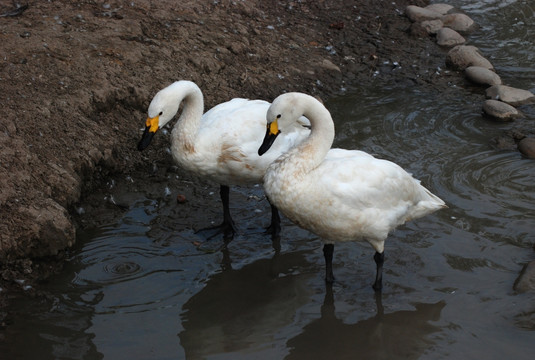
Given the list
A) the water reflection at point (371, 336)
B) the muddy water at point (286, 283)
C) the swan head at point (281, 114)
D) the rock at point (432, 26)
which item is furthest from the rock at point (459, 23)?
the water reflection at point (371, 336)

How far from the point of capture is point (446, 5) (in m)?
11.7

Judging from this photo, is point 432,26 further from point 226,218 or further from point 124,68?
point 226,218

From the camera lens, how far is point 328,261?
5574mm

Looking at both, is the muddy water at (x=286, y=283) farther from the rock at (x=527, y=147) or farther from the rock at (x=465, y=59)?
the rock at (x=465, y=59)

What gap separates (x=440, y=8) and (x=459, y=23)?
2.11 ft

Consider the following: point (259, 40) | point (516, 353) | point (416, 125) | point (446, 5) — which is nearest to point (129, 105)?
point (259, 40)

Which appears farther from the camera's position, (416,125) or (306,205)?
(416,125)

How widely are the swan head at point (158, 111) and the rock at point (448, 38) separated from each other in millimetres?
5671

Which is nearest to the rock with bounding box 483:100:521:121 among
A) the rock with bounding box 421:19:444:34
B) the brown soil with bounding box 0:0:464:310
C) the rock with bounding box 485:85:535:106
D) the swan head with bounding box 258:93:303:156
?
the rock with bounding box 485:85:535:106

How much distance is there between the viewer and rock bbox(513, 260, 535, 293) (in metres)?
5.32

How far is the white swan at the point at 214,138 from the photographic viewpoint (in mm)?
5996

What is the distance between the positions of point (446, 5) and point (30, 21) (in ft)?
22.1

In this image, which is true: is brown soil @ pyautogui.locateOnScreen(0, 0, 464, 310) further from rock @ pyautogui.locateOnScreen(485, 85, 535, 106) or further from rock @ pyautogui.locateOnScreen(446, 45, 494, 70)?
rock @ pyautogui.locateOnScreen(485, 85, 535, 106)

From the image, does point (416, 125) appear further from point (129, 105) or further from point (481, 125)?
point (129, 105)
